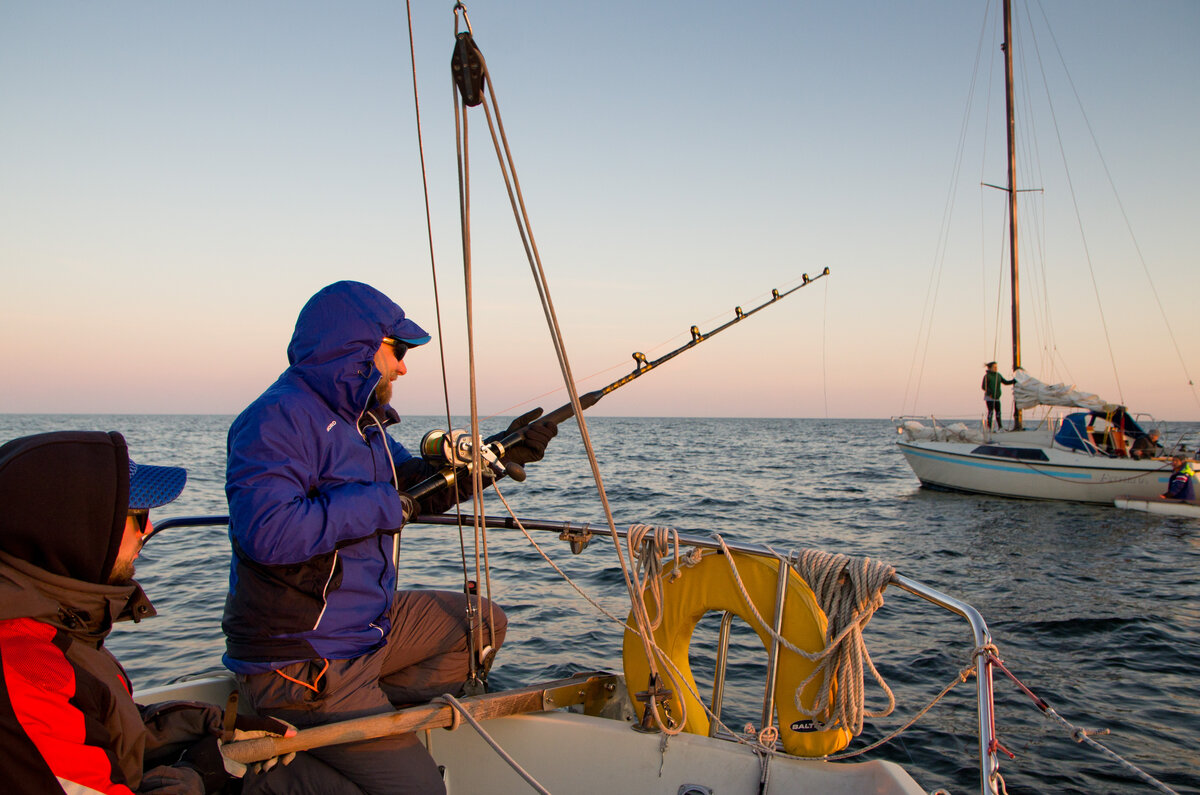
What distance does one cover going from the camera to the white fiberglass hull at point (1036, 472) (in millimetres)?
16688

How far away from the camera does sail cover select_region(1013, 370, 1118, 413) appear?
57.7ft

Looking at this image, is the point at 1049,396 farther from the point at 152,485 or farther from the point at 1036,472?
the point at 152,485

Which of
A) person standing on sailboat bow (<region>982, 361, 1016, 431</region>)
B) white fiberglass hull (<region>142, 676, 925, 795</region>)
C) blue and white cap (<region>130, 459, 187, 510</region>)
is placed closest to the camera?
blue and white cap (<region>130, 459, 187, 510</region>)

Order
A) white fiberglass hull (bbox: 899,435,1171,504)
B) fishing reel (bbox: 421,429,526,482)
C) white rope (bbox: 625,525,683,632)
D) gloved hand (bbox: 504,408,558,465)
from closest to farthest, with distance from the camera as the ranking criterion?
fishing reel (bbox: 421,429,526,482) < white rope (bbox: 625,525,683,632) < gloved hand (bbox: 504,408,558,465) < white fiberglass hull (bbox: 899,435,1171,504)

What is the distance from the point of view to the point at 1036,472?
58.2ft

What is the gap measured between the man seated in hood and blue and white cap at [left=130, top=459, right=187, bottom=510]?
160 mm

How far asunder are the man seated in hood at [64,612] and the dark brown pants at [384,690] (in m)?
0.58

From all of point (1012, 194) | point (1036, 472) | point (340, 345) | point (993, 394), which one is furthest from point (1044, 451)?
point (340, 345)

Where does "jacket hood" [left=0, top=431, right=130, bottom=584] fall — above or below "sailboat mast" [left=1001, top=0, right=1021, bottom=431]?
below

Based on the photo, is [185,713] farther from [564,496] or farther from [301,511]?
[564,496]

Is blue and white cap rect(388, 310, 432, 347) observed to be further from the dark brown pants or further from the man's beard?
the dark brown pants

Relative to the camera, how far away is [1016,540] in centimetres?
1285

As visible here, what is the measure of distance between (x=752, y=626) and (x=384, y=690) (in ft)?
4.50

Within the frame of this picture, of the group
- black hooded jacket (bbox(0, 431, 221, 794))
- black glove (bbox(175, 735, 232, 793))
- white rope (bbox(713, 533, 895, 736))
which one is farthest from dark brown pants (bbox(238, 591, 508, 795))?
white rope (bbox(713, 533, 895, 736))
